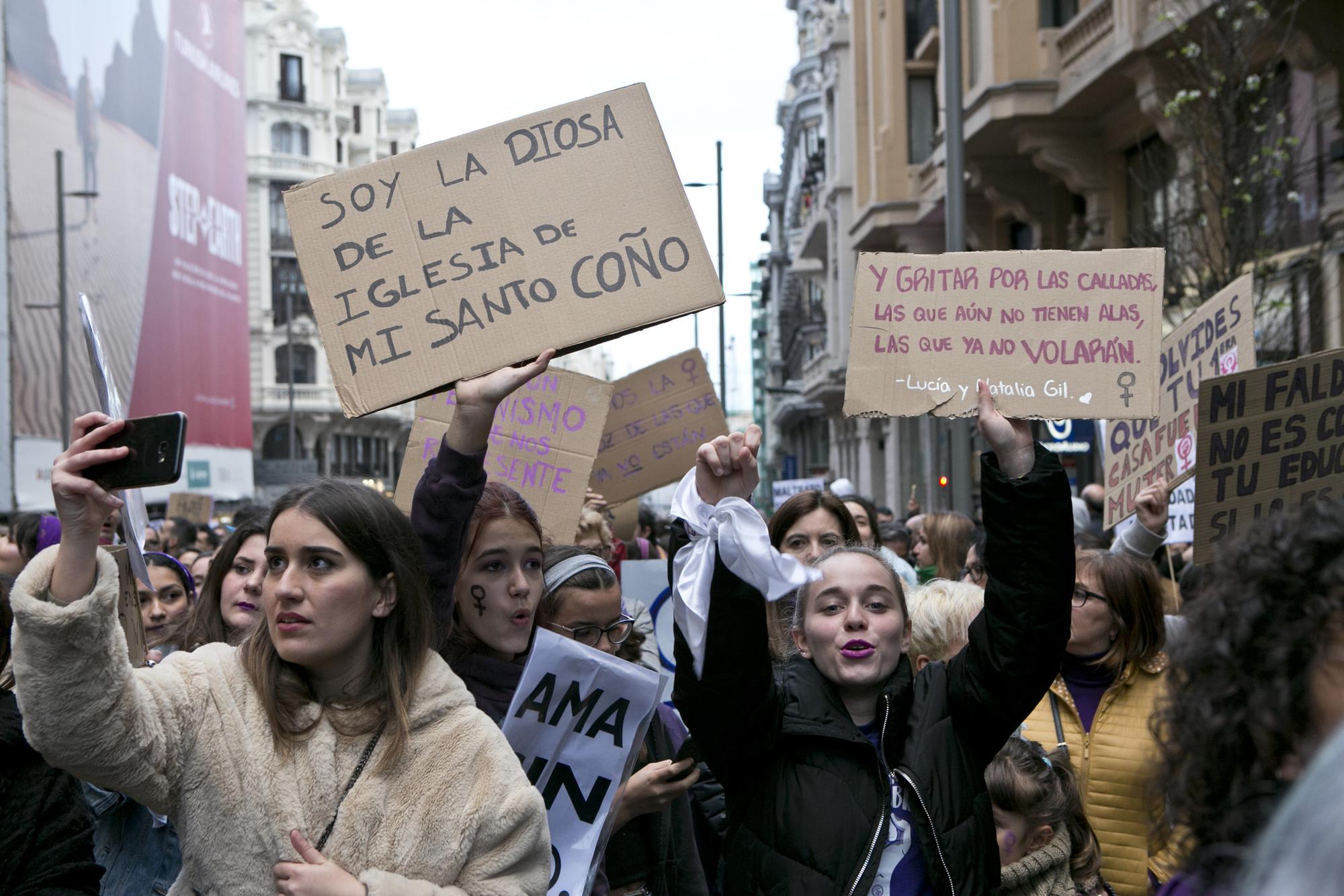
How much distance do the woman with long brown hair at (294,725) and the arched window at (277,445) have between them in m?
68.7

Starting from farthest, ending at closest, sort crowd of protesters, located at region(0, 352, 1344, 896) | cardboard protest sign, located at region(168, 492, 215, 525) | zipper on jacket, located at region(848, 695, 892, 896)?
cardboard protest sign, located at region(168, 492, 215, 525) → zipper on jacket, located at region(848, 695, 892, 896) → crowd of protesters, located at region(0, 352, 1344, 896)

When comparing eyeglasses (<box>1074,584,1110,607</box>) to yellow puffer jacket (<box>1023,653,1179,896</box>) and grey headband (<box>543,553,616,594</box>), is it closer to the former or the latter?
yellow puffer jacket (<box>1023,653,1179,896</box>)

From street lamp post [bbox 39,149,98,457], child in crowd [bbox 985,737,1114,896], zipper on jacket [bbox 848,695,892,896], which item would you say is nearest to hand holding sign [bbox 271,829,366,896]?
zipper on jacket [bbox 848,695,892,896]

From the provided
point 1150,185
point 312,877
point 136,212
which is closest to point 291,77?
point 136,212

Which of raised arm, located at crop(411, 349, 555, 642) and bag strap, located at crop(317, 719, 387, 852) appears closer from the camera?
bag strap, located at crop(317, 719, 387, 852)

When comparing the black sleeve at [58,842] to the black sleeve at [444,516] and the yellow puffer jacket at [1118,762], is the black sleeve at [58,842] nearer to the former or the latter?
the black sleeve at [444,516]

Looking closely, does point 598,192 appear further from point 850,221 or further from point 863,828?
point 850,221

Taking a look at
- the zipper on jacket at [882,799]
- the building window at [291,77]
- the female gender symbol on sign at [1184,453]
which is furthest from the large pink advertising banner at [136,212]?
the building window at [291,77]

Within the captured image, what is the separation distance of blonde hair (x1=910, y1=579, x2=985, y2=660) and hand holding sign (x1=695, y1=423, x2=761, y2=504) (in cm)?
133

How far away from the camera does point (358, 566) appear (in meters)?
2.66

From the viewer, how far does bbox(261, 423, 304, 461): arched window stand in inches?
2731

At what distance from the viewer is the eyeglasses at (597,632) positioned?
367cm

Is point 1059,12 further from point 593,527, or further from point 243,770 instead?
point 243,770

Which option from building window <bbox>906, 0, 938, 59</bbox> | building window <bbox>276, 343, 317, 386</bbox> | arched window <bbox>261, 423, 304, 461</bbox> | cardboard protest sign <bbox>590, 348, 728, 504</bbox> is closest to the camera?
A: cardboard protest sign <bbox>590, 348, 728, 504</bbox>
